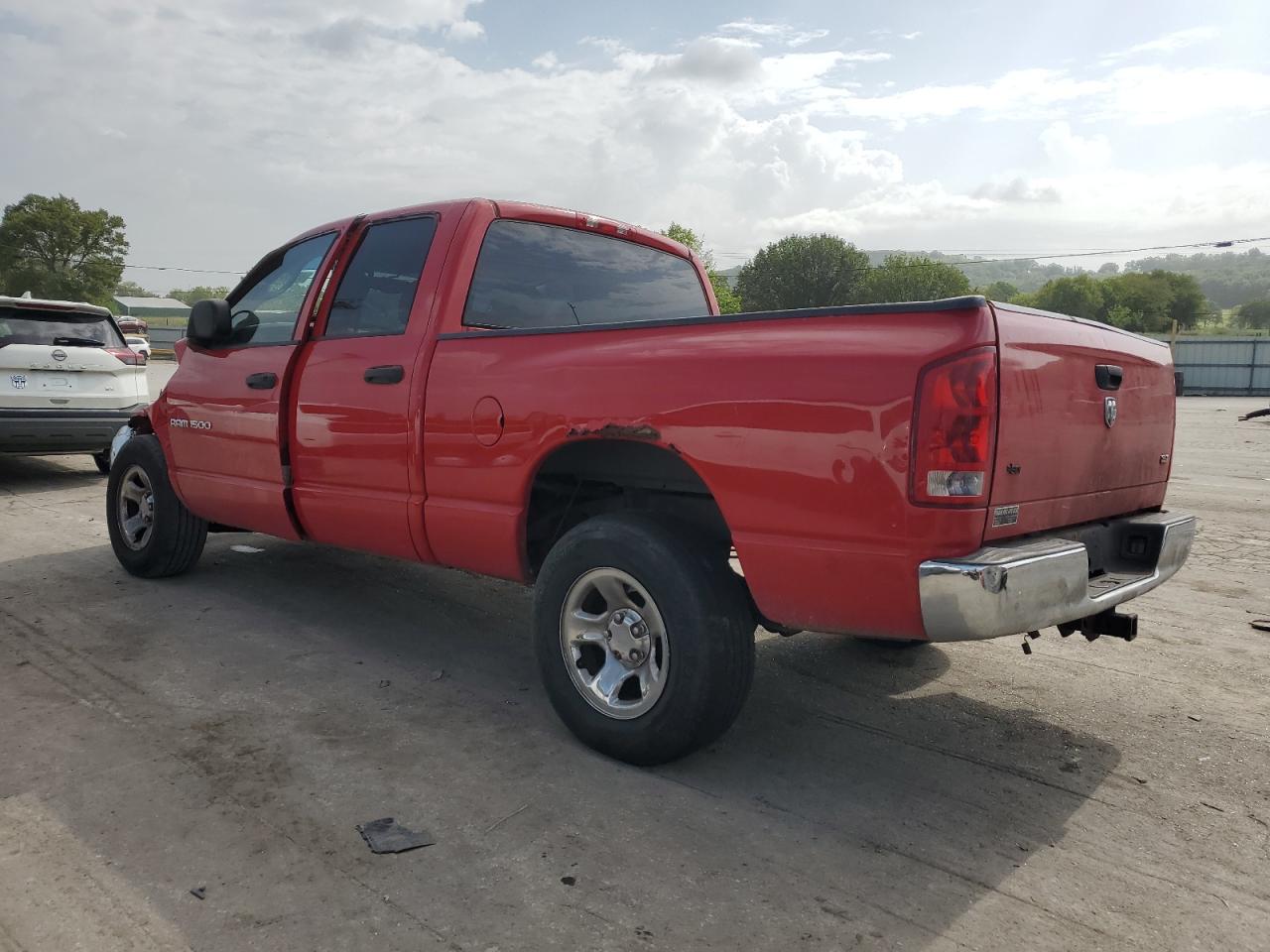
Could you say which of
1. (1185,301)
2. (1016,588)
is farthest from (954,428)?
(1185,301)

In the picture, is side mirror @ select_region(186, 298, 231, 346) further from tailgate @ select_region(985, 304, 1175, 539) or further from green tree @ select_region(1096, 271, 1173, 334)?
green tree @ select_region(1096, 271, 1173, 334)

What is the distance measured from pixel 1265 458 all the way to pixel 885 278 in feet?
255

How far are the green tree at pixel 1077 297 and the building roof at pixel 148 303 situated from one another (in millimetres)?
104486

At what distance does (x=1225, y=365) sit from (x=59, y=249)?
2382 inches

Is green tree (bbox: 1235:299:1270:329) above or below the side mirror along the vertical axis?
above

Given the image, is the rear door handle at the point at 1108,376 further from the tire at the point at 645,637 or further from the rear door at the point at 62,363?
the rear door at the point at 62,363

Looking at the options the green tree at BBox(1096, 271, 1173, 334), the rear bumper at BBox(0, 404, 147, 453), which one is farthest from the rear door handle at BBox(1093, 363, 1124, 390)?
the green tree at BBox(1096, 271, 1173, 334)

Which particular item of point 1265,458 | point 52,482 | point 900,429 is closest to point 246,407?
point 900,429

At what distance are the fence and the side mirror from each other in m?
45.4

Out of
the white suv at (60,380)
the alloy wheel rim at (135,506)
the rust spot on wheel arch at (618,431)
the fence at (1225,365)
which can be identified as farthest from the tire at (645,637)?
the fence at (1225,365)

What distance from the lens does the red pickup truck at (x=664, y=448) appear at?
8.59ft

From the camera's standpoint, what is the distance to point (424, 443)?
3910mm

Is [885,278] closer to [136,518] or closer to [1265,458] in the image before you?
[1265,458]

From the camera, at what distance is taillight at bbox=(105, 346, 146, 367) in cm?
973
